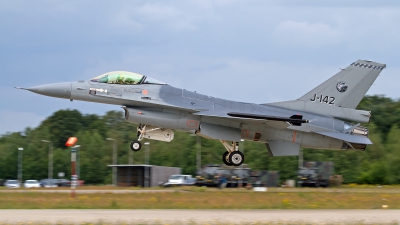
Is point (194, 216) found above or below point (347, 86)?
below

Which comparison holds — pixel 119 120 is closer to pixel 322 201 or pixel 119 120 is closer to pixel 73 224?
pixel 322 201

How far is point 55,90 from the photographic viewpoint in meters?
23.0

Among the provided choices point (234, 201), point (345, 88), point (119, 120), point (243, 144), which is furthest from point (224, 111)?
point (119, 120)

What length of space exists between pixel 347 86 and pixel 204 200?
7605mm

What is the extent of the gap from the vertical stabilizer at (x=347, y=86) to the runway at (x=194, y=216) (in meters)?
6.45

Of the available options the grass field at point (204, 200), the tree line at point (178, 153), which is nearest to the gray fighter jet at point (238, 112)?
the grass field at point (204, 200)

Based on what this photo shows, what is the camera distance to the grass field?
22.5m

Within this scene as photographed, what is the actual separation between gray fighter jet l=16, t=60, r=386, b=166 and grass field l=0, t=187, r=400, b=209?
2.04 m

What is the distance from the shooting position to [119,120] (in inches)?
4134

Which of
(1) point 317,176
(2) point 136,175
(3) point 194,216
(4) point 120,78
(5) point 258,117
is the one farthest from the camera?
(2) point 136,175

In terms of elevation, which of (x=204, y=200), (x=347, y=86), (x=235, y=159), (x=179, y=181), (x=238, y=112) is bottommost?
(x=179, y=181)

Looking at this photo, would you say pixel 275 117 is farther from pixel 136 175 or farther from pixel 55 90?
pixel 136 175

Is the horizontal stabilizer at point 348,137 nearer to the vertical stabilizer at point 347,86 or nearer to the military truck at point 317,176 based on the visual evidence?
the vertical stabilizer at point 347,86

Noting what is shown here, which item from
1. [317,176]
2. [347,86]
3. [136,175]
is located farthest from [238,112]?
[136,175]
